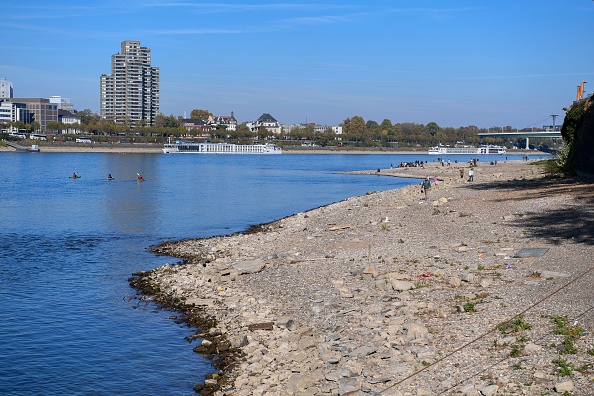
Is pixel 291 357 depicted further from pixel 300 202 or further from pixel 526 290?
pixel 300 202

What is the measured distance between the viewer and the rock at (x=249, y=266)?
2477 cm

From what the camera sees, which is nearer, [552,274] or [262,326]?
[262,326]

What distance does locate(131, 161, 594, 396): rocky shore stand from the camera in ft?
43.4

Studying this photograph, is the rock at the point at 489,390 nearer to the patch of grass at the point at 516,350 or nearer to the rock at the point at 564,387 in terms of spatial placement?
the rock at the point at 564,387

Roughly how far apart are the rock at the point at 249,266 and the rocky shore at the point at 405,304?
0.12ft

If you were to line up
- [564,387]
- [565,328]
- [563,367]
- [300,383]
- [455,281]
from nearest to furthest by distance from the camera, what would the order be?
[564,387], [563,367], [300,383], [565,328], [455,281]

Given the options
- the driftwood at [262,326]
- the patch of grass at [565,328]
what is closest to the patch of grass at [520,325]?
the patch of grass at [565,328]

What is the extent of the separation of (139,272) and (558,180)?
26.6m

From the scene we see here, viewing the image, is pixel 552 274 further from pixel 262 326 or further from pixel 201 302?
pixel 201 302

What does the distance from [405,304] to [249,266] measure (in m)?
8.64

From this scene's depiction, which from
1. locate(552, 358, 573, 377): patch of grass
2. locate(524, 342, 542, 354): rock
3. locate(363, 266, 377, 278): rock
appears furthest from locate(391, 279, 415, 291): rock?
locate(552, 358, 573, 377): patch of grass

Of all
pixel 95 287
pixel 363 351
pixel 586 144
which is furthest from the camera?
pixel 586 144

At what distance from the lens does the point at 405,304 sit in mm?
17734

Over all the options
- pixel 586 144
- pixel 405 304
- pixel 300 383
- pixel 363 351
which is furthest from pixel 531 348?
pixel 586 144
